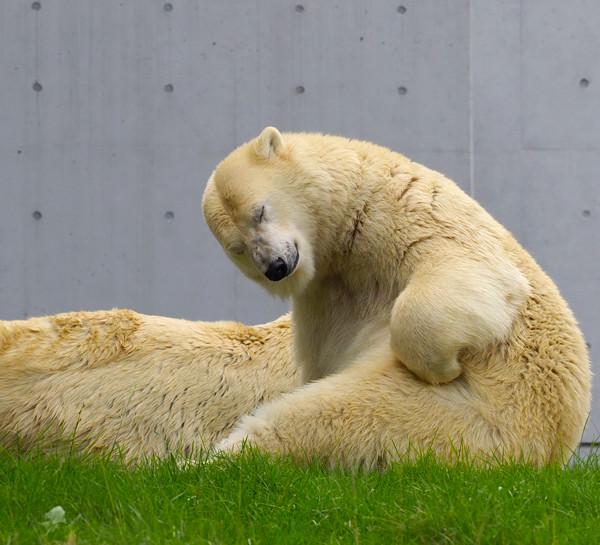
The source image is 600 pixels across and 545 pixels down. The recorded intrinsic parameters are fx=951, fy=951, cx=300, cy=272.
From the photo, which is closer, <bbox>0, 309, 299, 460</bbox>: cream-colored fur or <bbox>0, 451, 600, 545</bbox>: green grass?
<bbox>0, 451, 600, 545</bbox>: green grass

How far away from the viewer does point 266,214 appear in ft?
11.8

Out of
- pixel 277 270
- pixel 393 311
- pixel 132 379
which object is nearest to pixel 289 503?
pixel 393 311

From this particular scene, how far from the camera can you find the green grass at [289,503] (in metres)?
2.35

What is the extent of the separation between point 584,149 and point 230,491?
6500 mm

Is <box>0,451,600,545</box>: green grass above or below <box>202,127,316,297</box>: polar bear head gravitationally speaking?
below

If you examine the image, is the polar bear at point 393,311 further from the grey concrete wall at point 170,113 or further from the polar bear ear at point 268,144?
the grey concrete wall at point 170,113

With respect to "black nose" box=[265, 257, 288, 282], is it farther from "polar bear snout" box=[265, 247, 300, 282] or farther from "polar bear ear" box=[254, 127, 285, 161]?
"polar bear ear" box=[254, 127, 285, 161]

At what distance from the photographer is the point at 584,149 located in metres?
8.45

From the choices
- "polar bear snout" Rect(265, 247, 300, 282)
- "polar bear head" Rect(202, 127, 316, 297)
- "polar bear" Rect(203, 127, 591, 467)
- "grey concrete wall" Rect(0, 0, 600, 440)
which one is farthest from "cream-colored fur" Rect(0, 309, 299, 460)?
"grey concrete wall" Rect(0, 0, 600, 440)

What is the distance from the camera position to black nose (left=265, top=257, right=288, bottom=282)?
3500mm

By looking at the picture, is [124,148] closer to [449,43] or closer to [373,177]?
[449,43]

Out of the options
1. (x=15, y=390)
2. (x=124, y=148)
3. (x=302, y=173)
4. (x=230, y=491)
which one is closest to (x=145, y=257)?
(x=124, y=148)

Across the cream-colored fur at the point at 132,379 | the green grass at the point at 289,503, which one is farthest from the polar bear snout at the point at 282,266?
the cream-colored fur at the point at 132,379

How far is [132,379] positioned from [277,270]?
1211 mm
